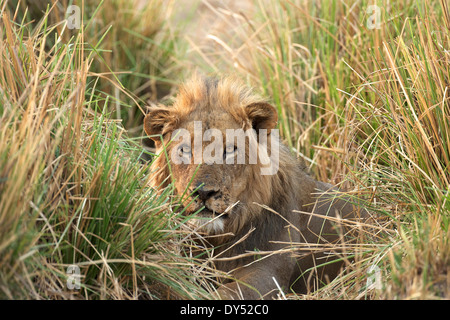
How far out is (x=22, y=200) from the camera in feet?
11.5

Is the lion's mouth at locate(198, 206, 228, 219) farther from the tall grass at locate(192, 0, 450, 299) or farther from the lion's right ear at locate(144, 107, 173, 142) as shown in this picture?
the tall grass at locate(192, 0, 450, 299)

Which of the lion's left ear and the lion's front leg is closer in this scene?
the lion's front leg

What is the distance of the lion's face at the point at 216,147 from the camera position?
4695mm

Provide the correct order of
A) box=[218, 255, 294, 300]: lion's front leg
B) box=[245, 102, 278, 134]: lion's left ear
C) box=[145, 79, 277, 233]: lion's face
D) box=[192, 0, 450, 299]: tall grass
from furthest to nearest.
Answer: box=[245, 102, 278, 134]: lion's left ear → box=[145, 79, 277, 233]: lion's face → box=[218, 255, 294, 300]: lion's front leg → box=[192, 0, 450, 299]: tall grass

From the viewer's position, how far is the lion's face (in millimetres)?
4695

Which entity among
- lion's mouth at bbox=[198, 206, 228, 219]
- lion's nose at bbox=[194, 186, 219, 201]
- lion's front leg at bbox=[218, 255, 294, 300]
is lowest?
lion's front leg at bbox=[218, 255, 294, 300]

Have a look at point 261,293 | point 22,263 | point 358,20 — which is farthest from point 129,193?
point 358,20

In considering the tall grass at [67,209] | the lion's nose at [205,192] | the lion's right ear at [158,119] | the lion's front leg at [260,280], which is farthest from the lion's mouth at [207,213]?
the lion's right ear at [158,119]

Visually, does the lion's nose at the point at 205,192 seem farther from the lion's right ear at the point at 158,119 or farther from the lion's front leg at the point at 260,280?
the lion's right ear at the point at 158,119

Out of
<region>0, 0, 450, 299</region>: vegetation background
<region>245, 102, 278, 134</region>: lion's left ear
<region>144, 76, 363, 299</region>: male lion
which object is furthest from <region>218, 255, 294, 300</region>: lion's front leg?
<region>245, 102, 278, 134</region>: lion's left ear

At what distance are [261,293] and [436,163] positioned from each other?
1.43m

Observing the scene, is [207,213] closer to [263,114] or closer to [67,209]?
[263,114]

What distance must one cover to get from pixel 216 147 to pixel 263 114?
0.49m

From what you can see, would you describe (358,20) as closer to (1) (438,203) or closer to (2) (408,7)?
(2) (408,7)
